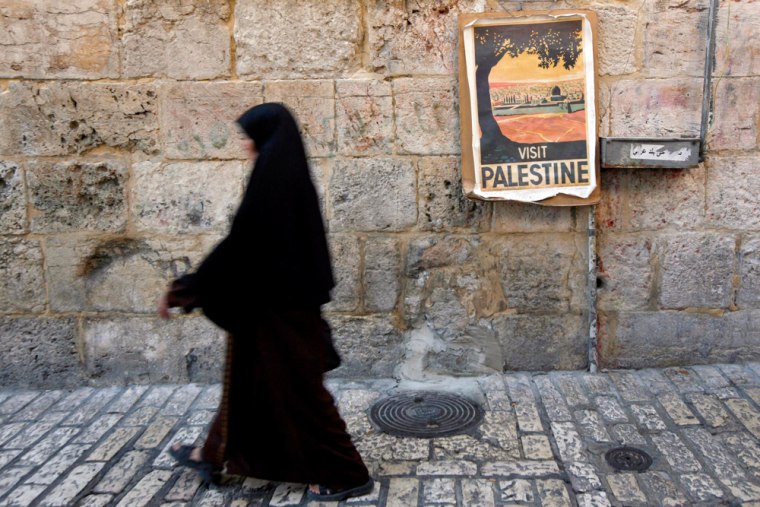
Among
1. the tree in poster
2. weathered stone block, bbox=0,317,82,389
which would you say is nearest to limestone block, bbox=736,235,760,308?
the tree in poster

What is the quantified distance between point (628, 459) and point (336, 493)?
1397 mm

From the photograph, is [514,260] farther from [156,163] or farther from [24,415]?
[24,415]

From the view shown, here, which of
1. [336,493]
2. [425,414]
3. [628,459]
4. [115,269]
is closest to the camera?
[336,493]

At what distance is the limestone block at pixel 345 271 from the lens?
4.29 meters

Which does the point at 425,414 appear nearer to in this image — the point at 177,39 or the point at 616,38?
the point at 616,38

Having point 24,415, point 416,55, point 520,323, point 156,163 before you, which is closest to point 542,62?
point 416,55

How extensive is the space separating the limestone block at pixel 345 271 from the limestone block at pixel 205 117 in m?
0.82

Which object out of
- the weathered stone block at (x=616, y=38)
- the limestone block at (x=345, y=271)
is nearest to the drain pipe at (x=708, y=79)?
the weathered stone block at (x=616, y=38)

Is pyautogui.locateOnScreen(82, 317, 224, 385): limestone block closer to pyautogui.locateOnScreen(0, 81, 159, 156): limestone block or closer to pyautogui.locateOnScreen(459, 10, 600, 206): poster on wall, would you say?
pyautogui.locateOnScreen(0, 81, 159, 156): limestone block

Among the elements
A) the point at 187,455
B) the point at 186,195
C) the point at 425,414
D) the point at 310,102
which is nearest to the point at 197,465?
the point at 187,455

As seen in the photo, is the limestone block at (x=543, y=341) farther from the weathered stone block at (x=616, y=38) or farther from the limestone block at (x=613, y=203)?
the weathered stone block at (x=616, y=38)

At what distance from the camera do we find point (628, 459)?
3.21 meters

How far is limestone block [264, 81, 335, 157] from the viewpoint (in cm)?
417

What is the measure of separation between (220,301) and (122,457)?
119 centimetres
